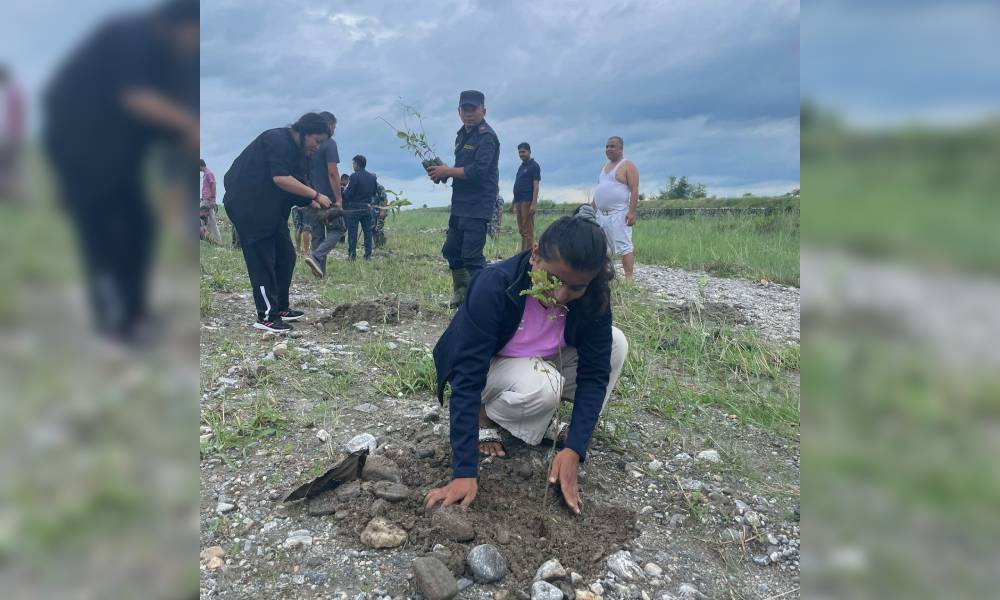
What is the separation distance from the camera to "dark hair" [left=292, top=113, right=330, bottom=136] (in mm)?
4520

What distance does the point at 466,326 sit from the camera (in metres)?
2.32

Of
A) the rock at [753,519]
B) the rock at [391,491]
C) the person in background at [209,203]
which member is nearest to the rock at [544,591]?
the rock at [391,491]

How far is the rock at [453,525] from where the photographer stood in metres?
2.00

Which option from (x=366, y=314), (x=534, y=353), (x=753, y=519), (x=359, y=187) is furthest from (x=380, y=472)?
(x=359, y=187)

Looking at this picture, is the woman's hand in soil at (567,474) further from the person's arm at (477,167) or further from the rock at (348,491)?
the person's arm at (477,167)
